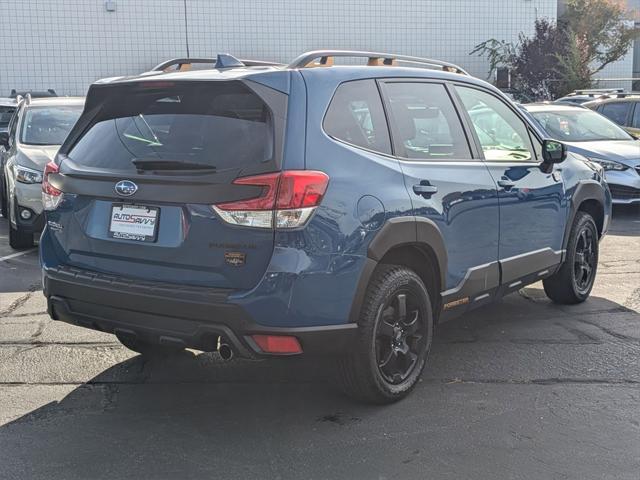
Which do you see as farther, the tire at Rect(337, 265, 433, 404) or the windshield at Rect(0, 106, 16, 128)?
the windshield at Rect(0, 106, 16, 128)

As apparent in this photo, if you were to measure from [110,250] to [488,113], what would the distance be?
2.69m

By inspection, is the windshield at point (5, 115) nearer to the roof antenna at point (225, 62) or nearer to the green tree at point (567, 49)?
the roof antenna at point (225, 62)

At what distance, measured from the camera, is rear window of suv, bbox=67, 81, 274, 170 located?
3441mm

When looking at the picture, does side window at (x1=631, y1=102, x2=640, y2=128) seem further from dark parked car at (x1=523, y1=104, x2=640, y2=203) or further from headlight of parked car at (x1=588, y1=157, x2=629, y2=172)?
headlight of parked car at (x1=588, y1=157, x2=629, y2=172)

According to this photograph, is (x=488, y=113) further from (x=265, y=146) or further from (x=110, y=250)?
(x=110, y=250)

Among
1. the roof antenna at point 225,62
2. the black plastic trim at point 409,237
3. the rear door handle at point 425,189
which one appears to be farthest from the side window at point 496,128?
the roof antenna at point 225,62

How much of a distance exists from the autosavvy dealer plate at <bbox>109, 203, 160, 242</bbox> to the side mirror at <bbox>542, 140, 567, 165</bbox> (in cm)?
291

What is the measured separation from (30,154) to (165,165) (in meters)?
5.38

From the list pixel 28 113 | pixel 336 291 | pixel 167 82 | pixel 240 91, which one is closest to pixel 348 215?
pixel 336 291

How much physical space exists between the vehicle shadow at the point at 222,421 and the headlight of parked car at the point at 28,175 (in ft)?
13.0

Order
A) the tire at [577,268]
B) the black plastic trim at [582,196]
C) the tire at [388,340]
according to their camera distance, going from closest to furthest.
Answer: the tire at [388,340] < the black plastic trim at [582,196] < the tire at [577,268]

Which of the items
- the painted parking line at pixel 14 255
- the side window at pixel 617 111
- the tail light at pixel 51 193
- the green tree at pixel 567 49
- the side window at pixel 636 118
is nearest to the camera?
the tail light at pixel 51 193

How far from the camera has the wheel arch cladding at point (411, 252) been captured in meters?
3.56

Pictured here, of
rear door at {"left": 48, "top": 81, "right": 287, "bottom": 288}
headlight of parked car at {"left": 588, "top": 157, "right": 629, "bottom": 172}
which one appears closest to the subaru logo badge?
rear door at {"left": 48, "top": 81, "right": 287, "bottom": 288}
